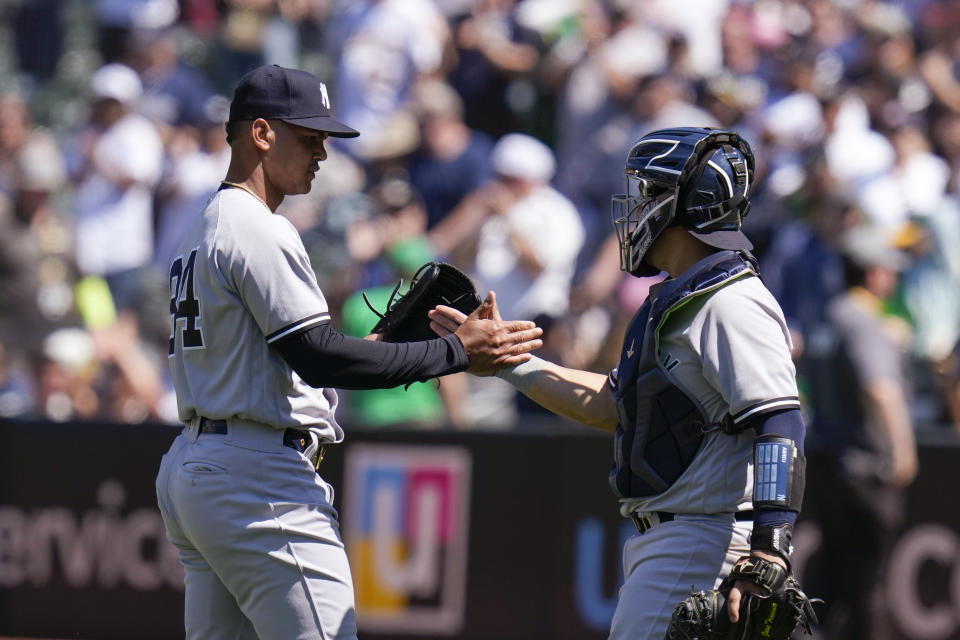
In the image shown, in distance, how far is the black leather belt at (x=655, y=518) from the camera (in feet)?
14.0

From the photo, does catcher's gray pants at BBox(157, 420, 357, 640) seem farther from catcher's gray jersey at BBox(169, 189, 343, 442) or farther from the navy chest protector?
the navy chest protector

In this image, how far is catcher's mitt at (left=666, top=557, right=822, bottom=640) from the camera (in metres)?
3.97

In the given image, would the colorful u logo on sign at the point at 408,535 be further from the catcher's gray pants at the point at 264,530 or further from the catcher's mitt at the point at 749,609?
the catcher's mitt at the point at 749,609

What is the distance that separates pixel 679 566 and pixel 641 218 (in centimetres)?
108

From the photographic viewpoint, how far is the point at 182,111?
11695 mm

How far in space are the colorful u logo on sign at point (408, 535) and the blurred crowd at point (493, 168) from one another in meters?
0.39

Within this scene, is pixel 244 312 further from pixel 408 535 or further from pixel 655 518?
pixel 408 535

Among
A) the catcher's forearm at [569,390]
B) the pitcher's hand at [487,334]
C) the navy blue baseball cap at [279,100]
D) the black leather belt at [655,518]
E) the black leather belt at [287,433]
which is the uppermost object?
the navy blue baseball cap at [279,100]

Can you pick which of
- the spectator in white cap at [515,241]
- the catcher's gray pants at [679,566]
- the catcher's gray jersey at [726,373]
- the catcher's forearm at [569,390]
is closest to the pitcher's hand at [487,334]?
the catcher's forearm at [569,390]

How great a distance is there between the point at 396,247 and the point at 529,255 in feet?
2.91

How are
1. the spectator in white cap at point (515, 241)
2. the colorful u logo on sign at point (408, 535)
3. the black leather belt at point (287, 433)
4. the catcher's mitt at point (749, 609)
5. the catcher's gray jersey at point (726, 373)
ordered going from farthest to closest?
the spectator in white cap at point (515, 241) → the colorful u logo on sign at point (408, 535) → the black leather belt at point (287, 433) → the catcher's gray jersey at point (726, 373) → the catcher's mitt at point (749, 609)

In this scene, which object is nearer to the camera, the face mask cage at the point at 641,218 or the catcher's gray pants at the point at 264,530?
the catcher's gray pants at the point at 264,530

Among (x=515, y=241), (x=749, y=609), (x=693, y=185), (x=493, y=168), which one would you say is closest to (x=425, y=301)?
(x=693, y=185)

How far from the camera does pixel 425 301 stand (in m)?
5.13
